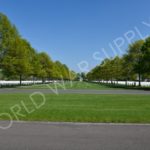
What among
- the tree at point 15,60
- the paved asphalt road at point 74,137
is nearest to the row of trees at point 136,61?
the tree at point 15,60

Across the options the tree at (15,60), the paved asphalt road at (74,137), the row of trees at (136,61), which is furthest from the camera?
the tree at (15,60)

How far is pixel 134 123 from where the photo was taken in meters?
13.4

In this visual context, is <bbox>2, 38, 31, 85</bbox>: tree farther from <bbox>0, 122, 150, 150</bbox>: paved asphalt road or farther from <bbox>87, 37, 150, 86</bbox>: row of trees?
<bbox>0, 122, 150, 150</bbox>: paved asphalt road

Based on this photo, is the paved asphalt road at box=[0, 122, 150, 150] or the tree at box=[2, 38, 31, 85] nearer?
the paved asphalt road at box=[0, 122, 150, 150]

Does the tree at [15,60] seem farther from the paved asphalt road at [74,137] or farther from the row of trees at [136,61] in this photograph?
the paved asphalt road at [74,137]

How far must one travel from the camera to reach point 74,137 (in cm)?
1038

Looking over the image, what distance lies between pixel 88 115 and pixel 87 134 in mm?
4763

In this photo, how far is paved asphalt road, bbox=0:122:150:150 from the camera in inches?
358

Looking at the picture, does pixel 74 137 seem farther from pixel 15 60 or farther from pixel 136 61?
pixel 136 61

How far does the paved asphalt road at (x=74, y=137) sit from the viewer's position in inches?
358

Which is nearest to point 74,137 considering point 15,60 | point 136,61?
point 15,60

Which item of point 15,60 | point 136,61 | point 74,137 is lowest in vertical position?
point 74,137

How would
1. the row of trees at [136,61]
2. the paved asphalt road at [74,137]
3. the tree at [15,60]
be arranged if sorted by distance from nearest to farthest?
1. the paved asphalt road at [74,137]
2. the row of trees at [136,61]
3. the tree at [15,60]

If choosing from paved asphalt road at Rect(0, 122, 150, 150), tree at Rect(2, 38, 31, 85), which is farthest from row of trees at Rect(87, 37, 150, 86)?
paved asphalt road at Rect(0, 122, 150, 150)
